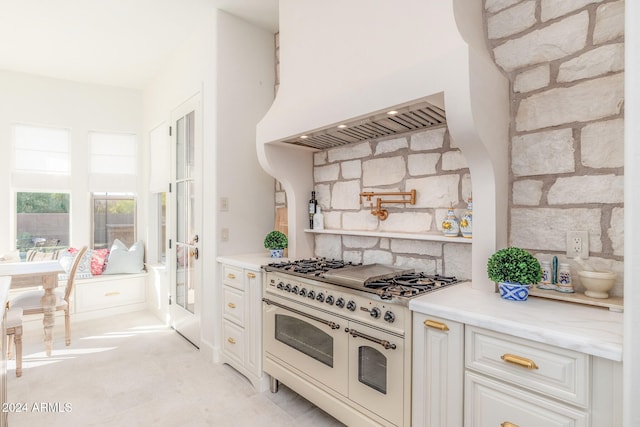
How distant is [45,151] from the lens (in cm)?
454

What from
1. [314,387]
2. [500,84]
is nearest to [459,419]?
[314,387]

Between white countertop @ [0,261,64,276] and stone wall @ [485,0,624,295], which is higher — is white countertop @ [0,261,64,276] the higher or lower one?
the lower one

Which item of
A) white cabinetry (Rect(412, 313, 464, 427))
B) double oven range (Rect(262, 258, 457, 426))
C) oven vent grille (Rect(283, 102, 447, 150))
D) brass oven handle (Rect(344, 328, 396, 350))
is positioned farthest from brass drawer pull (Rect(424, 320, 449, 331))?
oven vent grille (Rect(283, 102, 447, 150))

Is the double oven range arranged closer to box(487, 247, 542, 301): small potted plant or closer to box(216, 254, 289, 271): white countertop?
box(216, 254, 289, 271): white countertop

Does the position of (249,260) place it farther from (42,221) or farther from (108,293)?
(42,221)

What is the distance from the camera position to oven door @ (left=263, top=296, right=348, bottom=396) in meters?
1.95

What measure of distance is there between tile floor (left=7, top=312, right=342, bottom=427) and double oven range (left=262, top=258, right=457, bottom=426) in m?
0.23

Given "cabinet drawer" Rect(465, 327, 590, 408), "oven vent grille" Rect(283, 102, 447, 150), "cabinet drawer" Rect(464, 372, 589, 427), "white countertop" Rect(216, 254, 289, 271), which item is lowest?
"cabinet drawer" Rect(464, 372, 589, 427)

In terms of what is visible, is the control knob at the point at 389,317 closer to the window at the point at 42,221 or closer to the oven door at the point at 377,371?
the oven door at the point at 377,371

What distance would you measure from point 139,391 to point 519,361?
259 cm

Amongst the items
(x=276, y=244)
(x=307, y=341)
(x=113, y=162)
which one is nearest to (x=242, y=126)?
(x=276, y=244)

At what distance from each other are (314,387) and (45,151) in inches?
186

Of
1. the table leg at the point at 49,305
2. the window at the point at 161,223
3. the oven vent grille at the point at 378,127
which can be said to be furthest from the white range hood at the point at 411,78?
the window at the point at 161,223

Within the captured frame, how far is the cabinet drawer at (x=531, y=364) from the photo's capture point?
114 centimetres
